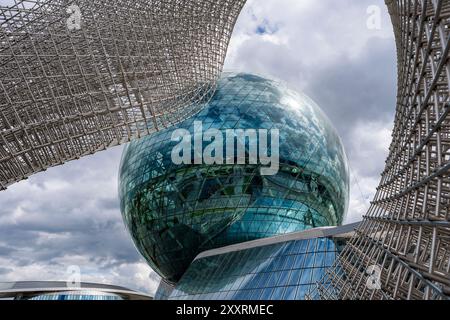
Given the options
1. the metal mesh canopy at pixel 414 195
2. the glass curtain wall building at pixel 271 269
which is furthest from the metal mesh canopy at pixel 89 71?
the metal mesh canopy at pixel 414 195

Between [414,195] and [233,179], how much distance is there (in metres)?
17.1

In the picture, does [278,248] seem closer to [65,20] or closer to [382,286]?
[382,286]

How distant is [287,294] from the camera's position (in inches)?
739

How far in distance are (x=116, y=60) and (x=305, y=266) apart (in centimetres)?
1392

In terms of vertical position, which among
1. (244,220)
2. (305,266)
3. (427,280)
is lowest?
(427,280)

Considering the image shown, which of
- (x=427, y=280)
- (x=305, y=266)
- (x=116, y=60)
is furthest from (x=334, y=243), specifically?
(x=116, y=60)

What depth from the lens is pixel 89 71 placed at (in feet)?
68.6

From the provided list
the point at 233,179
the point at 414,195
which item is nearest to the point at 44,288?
the point at 233,179

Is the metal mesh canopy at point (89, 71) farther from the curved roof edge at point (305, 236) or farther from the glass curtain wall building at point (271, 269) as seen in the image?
the glass curtain wall building at point (271, 269)

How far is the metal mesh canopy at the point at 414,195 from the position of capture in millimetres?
8445

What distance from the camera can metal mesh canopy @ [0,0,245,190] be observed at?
704 inches

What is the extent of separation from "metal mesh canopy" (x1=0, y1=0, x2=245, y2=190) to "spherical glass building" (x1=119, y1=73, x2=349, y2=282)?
4367 mm

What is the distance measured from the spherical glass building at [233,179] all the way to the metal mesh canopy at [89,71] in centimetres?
437

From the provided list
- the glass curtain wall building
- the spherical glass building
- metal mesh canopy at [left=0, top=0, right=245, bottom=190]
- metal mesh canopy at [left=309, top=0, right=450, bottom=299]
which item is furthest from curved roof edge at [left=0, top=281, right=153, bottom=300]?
metal mesh canopy at [left=309, top=0, right=450, bottom=299]
